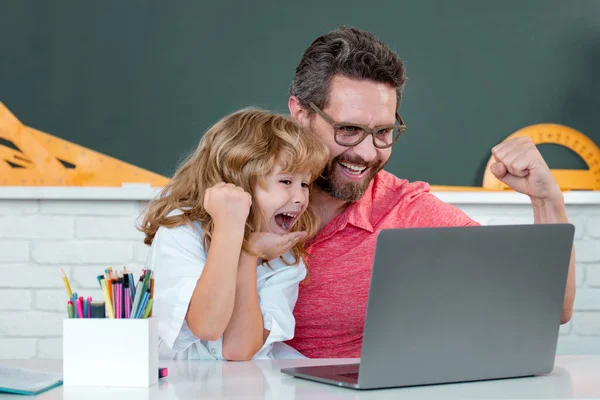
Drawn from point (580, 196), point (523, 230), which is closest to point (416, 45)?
point (580, 196)

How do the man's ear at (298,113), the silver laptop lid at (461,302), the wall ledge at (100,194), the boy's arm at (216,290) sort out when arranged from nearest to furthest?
the silver laptop lid at (461,302), the boy's arm at (216,290), the man's ear at (298,113), the wall ledge at (100,194)

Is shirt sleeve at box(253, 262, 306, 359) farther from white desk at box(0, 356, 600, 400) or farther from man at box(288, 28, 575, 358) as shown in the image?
white desk at box(0, 356, 600, 400)

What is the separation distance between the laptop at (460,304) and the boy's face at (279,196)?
0.51 metres

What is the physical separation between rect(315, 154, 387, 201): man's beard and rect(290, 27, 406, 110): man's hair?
140 mm

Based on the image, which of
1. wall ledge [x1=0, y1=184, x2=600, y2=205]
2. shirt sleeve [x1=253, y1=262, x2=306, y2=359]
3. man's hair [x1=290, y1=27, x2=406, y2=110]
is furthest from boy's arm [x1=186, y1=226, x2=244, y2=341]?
wall ledge [x1=0, y1=184, x2=600, y2=205]

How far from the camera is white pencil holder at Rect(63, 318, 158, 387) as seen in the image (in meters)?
0.97

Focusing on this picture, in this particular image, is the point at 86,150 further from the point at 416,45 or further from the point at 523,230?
the point at 523,230

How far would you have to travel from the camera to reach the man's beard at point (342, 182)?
5.58ft

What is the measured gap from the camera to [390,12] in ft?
7.30

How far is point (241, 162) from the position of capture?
1518 mm

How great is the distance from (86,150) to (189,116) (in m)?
0.30

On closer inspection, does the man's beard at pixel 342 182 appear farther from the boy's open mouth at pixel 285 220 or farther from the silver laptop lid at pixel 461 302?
the silver laptop lid at pixel 461 302

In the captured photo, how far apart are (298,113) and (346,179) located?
22 cm

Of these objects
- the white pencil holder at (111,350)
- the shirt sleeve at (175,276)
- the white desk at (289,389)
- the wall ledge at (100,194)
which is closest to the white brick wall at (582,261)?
the wall ledge at (100,194)
